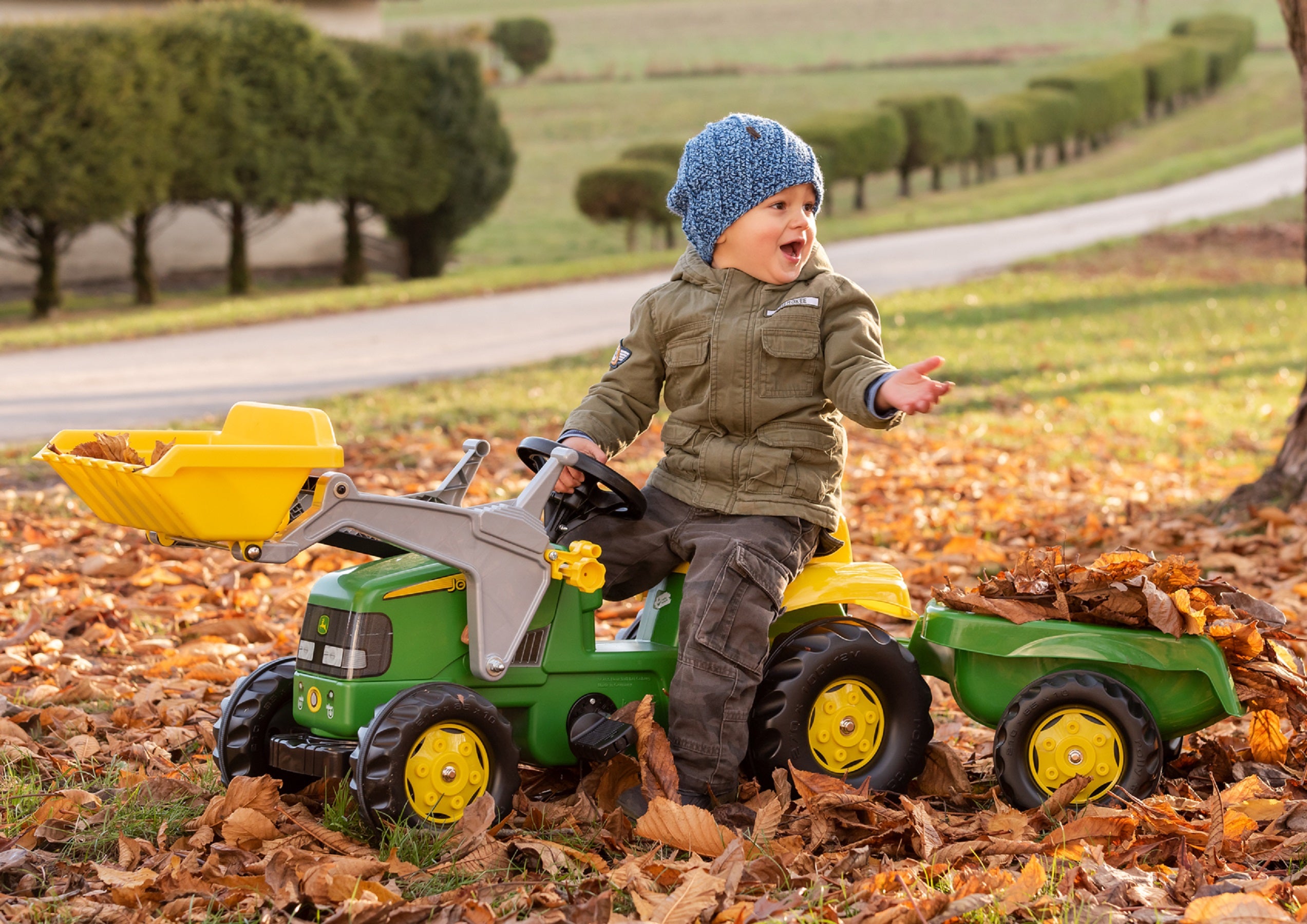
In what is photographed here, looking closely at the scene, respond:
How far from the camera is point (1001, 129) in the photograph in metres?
37.5

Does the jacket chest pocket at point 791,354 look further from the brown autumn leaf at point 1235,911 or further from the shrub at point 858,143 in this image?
the shrub at point 858,143

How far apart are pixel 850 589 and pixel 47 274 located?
1752cm

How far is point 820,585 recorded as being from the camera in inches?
144

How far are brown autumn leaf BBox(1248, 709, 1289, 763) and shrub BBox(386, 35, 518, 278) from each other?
20.8m

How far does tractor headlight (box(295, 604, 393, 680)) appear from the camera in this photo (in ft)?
10.6

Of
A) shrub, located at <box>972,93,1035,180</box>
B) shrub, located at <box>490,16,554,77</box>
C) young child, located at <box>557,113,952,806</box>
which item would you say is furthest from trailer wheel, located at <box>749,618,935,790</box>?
shrub, located at <box>490,16,554,77</box>

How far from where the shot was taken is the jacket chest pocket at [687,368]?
369 cm

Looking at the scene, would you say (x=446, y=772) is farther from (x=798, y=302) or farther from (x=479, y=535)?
(x=798, y=302)

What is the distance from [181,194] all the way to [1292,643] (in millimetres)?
18580

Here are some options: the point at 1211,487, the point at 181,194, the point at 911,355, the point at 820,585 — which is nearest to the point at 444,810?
the point at 820,585

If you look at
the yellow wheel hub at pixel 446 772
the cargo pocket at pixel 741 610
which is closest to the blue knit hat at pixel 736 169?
the cargo pocket at pixel 741 610

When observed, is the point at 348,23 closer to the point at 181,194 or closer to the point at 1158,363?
the point at 181,194

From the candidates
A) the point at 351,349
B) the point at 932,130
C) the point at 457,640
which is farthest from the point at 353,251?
the point at 457,640

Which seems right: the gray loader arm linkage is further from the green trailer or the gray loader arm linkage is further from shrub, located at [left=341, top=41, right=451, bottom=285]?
shrub, located at [left=341, top=41, right=451, bottom=285]
